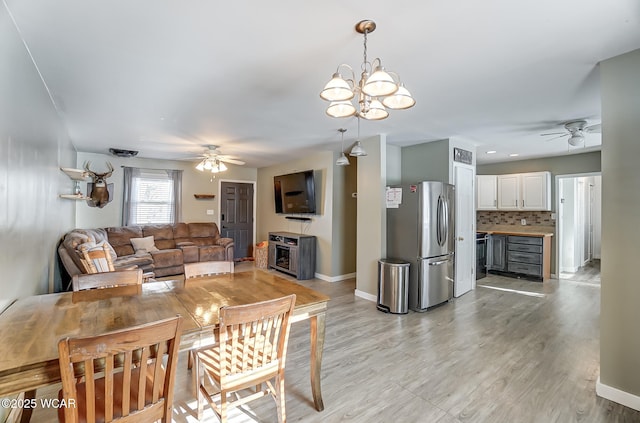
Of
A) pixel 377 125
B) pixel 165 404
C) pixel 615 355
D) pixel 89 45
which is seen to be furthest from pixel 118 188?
pixel 615 355

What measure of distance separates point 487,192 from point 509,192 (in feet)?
1.36

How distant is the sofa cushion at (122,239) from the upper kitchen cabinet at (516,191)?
24.1ft

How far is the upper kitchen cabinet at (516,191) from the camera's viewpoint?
5.80 m

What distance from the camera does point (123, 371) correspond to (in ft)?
3.79

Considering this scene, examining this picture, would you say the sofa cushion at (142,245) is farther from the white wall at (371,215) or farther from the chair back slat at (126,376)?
the chair back slat at (126,376)

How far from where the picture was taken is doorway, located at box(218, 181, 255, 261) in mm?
7355

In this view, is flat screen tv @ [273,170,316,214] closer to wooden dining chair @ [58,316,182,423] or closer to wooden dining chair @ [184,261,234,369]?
wooden dining chair @ [184,261,234,369]

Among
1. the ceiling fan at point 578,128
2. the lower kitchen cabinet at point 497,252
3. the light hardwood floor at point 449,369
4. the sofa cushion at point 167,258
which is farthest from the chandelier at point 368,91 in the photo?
the lower kitchen cabinet at point 497,252

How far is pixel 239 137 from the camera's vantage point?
4.43 metres

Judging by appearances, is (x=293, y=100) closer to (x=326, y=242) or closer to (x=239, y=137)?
(x=239, y=137)

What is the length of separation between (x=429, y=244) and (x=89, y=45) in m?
3.98

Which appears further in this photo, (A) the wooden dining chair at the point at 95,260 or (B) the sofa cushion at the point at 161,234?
(B) the sofa cushion at the point at 161,234

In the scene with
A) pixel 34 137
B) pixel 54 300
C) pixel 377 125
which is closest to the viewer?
pixel 54 300

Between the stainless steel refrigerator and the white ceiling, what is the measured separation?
3.19ft
